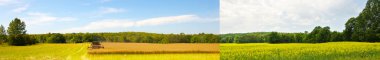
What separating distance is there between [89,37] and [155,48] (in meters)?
1.56

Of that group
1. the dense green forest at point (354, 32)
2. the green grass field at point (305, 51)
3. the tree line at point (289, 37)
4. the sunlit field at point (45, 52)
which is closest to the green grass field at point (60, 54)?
the sunlit field at point (45, 52)

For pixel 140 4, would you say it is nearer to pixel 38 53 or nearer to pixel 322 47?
pixel 38 53

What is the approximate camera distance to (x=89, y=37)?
9.12 m

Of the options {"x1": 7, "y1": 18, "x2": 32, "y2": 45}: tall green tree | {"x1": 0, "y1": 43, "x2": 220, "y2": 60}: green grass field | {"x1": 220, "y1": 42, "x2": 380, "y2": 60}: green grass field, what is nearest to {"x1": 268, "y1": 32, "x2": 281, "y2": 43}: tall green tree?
{"x1": 220, "y1": 42, "x2": 380, "y2": 60}: green grass field

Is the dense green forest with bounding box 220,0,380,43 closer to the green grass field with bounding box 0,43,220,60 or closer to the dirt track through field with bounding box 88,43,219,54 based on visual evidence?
the dirt track through field with bounding box 88,43,219,54

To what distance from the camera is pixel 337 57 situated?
7609 millimetres

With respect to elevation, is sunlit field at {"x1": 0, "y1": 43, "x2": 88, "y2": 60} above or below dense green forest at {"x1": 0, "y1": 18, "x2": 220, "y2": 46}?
below

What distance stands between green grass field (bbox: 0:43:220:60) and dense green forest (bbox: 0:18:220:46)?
0.26 feet

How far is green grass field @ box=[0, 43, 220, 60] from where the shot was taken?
8086 millimetres

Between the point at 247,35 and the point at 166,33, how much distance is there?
1.64 meters

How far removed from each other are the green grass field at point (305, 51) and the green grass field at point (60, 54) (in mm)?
1573

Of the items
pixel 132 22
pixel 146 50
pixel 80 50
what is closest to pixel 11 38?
pixel 80 50

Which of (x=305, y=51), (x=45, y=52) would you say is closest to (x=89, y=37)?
(x=45, y=52)

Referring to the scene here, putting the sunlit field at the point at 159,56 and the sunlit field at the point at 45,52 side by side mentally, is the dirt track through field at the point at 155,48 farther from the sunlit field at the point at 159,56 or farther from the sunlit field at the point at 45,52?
the sunlit field at the point at 45,52
